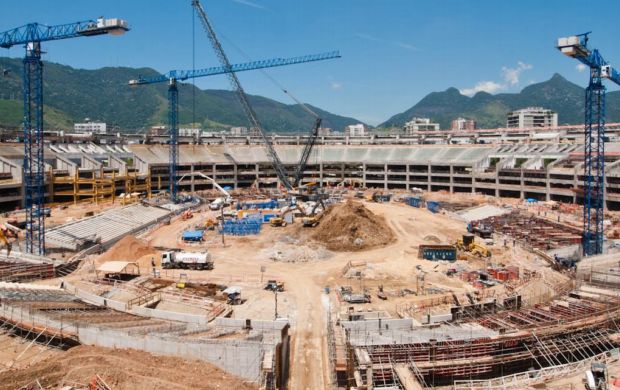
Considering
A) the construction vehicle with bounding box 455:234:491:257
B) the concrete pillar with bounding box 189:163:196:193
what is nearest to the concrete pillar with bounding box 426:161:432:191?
the concrete pillar with bounding box 189:163:196:193

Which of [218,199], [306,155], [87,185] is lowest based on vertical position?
[218,199]

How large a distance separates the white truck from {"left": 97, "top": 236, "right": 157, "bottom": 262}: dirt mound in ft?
11.8

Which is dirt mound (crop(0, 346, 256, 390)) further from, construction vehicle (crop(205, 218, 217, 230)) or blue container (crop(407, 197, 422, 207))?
blue container (crop(407, 197, 422, 207))

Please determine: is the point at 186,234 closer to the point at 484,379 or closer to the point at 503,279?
the point at 503,279

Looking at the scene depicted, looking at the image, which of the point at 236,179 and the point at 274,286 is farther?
the point at 236,179

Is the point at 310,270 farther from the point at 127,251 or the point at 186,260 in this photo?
the point at 127,251

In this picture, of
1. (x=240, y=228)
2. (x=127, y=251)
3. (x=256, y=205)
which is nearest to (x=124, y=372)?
(x=127, y=251)

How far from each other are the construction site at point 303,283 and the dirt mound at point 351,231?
0.27 m

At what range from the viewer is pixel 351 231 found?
2195 inches

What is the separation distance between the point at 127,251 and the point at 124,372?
27.3 m

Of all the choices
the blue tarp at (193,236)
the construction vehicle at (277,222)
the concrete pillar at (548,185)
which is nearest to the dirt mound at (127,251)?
the blue tarp at (193,236)

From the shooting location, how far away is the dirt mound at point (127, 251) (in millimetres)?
46344

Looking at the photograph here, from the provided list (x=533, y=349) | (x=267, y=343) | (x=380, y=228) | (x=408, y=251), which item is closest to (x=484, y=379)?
(x=533, y=349)

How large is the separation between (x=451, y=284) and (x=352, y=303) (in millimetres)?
9686
